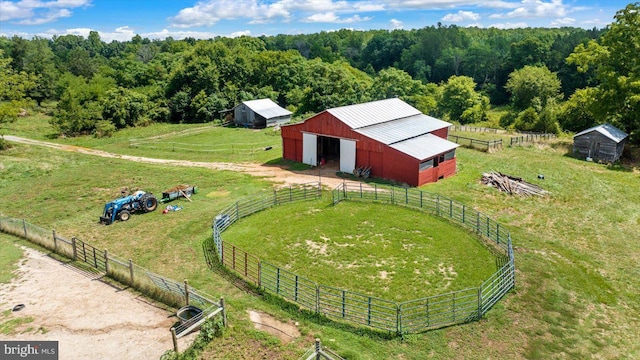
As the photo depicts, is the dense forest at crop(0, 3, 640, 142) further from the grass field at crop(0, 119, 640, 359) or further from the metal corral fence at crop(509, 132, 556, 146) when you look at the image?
the grass field at crop(0, 119, 640, 359)

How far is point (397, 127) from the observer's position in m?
39.9

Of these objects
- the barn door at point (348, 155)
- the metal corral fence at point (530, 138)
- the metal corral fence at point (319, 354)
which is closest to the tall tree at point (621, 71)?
the metal corral fence at point (530, 138)

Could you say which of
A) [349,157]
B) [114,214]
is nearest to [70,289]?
[114,214]

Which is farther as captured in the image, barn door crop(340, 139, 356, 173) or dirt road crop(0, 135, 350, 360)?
barn door crop(340, 139, 356, 173)

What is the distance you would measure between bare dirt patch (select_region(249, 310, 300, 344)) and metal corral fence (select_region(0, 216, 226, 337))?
1364 millimetres

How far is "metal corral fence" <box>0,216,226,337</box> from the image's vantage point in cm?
1675

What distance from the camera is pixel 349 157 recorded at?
37500mm

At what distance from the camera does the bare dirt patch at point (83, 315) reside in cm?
1515

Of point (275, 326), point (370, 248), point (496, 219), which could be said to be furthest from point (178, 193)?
point (496, 219)

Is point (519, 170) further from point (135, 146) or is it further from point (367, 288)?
point (135, 146)

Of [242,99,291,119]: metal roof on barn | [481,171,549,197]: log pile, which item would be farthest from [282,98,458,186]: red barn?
[242,99,291,119]: metal roof on barn

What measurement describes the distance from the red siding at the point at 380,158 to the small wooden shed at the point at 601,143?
667 inches

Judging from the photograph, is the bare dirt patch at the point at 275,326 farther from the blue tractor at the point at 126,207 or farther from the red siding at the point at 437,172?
the red siding at the point at 437,172

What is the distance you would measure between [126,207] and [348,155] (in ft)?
58.5
